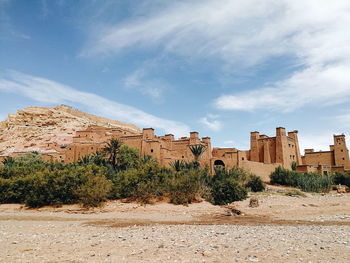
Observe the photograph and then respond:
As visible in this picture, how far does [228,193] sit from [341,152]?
31.0m

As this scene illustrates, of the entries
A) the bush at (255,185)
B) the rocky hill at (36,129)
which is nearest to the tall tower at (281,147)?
the bush at (255,185)

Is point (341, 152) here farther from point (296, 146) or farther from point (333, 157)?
point (296, 146)

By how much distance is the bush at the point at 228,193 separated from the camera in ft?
68.0

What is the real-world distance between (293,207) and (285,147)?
22327mm

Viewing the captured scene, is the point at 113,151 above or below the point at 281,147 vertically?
below

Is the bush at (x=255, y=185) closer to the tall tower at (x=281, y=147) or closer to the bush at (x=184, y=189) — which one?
the bush at (x=184, y=189)

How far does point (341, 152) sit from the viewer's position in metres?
43.3

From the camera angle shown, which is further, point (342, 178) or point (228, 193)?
point (342, 178)


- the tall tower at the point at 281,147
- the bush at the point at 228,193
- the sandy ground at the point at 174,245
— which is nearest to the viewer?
the sandy ground at the point at 174,245

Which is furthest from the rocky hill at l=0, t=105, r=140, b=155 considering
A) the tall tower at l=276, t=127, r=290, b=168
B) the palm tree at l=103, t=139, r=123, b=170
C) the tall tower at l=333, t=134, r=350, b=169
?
the tall tower at l=333, t=134, r=350, b=169

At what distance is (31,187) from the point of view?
2061 cm

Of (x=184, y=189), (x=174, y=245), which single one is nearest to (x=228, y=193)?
(x=184, y=189)

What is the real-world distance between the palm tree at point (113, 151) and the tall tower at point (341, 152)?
32.5 meters

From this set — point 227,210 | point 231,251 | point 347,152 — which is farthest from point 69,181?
point 347,152
